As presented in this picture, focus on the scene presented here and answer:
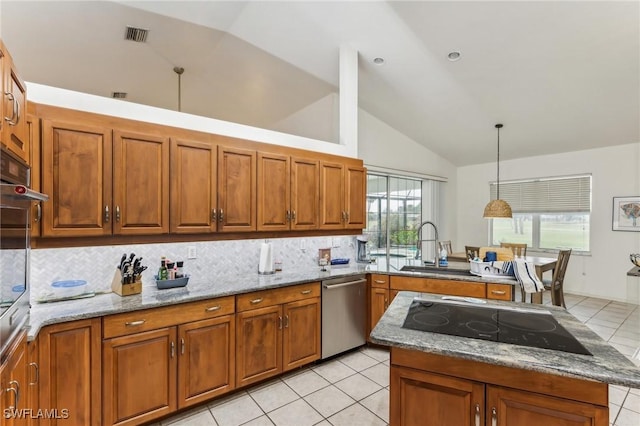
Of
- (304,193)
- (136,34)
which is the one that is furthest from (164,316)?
(136,34)

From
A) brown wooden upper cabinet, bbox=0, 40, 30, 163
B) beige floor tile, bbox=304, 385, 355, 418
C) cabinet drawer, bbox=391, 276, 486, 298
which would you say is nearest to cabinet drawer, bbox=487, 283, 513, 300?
cabinet drawer, bbox=391, 276, 486, 298

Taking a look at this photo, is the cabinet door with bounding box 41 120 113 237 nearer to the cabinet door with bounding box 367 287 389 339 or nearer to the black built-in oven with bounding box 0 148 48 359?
the black built-in oven with bounding box 0 148 48 359

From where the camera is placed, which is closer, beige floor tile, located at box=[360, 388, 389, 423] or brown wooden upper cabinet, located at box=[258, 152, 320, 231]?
beige floor tile, located at box=[360, 388, 389, 423]

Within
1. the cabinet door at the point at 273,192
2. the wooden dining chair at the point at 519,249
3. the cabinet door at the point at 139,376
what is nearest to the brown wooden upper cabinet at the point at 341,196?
the cabinet door at the point at 273,192

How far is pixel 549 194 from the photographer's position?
19.6 feet

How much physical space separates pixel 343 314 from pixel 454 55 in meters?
3.22

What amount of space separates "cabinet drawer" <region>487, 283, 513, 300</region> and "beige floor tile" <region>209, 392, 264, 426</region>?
2366mm

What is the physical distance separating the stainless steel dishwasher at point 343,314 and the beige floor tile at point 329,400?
→ 18.1 inches

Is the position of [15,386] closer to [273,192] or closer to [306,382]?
[306,382]

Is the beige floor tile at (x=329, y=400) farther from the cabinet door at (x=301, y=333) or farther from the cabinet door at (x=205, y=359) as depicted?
the cabinet door at (x=205, y=359)

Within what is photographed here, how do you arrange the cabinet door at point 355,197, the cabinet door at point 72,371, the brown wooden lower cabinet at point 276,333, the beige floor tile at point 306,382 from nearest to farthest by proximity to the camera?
the cabinet door at point 72,371, the brown wooden lower cabinet at point 276,333, the beige floor tile at point 306,382, the cabinet door at point 355,197

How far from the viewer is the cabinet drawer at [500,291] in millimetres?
2889

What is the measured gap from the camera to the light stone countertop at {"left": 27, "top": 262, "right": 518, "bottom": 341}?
186 cm

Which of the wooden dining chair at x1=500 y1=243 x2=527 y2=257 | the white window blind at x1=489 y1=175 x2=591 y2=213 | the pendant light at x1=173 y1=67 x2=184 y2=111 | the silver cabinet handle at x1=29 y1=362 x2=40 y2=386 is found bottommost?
the silver cabinet handle at x1=29 y1=362 x2=40 y2=386
